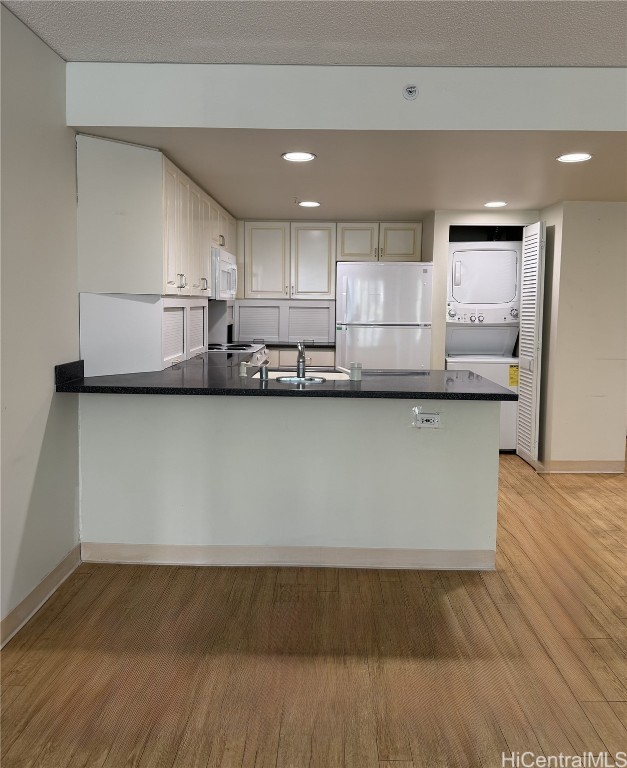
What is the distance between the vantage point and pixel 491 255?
19.9 ft

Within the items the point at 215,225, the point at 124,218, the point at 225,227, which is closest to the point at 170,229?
the point at 124,218

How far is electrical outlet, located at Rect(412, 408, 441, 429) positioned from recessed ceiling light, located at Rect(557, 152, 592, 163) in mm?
1545

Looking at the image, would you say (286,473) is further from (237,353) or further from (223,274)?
(223,274)

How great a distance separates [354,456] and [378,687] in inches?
50.1

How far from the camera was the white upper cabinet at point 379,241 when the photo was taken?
654 cm

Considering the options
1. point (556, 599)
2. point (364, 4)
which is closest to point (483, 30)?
point (364, 4)

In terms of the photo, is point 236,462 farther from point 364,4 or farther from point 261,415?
point 364,4

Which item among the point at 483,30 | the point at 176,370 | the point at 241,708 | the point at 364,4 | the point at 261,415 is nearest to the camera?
A: the point at 241,708

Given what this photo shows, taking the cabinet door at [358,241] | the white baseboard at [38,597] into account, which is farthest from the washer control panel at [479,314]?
the white baseboard at [38,597]

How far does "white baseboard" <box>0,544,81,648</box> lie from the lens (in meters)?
2.67

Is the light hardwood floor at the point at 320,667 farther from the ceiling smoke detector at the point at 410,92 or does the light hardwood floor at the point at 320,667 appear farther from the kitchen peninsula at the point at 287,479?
the ceiling smoke detector at the point at 410,92

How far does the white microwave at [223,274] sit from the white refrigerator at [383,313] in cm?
94

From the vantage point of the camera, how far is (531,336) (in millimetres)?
5762

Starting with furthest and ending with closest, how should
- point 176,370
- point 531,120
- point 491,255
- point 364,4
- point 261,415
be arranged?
point 491,255 → point 176,370 → point 261,415 → point 531,120 → point 364,4
